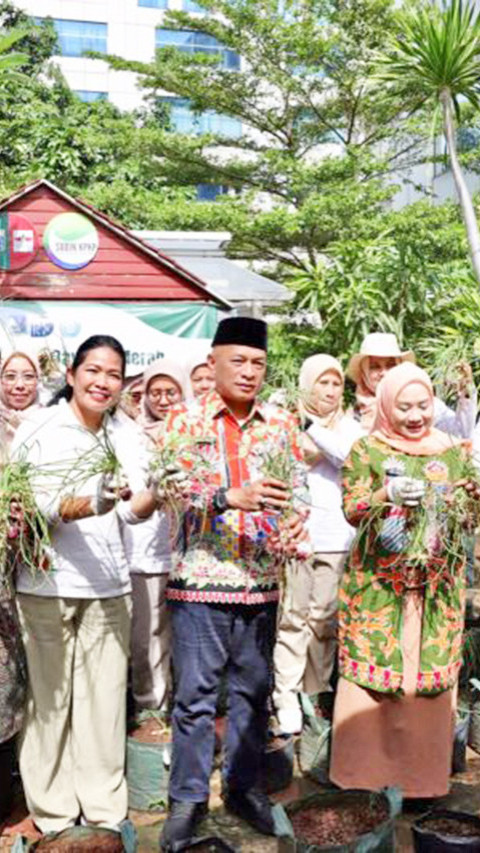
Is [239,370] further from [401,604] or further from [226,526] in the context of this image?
[401,604]

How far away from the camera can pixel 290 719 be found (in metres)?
3.91

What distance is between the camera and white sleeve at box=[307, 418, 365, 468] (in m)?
3.87

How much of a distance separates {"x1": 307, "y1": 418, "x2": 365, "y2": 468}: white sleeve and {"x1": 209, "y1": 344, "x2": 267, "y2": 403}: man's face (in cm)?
89

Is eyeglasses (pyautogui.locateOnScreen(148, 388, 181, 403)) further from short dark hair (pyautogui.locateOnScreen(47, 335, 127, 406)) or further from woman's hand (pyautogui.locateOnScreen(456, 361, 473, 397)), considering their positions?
woman's hand (pyautogui.locateOnScreen(456, 361, 473, 397))

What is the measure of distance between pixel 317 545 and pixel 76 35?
36.0 m

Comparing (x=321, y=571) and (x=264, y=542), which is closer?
(x=264, y=542)

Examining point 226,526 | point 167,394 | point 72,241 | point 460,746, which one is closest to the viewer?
point 226,526

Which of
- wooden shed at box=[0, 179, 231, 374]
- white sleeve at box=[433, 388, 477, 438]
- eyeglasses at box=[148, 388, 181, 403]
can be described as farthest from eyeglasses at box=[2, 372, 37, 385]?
wooden shed at box=[0, 179, 231, 374]

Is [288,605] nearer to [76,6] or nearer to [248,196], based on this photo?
[248,196]

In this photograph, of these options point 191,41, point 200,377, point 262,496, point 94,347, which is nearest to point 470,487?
point 262,496

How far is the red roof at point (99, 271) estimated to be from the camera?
7.17 meters

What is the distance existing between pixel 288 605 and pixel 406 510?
1179 millimetres

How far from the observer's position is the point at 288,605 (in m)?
4.01

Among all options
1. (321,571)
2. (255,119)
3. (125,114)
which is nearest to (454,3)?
(321,571)
